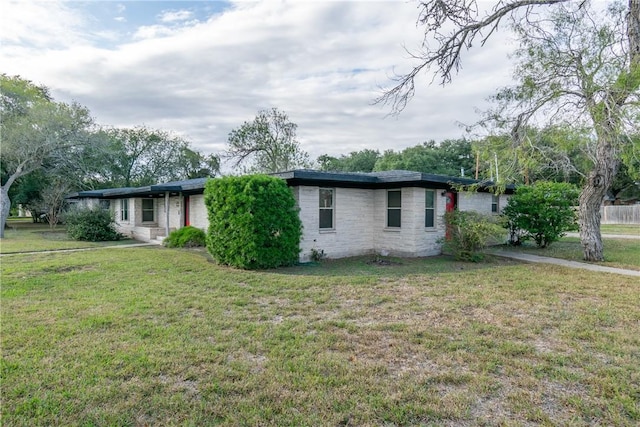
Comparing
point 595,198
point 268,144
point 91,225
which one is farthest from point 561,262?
point 268,144

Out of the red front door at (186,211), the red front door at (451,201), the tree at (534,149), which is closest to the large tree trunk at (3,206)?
the red front door at (186,211)

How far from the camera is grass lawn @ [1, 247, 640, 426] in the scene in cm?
281

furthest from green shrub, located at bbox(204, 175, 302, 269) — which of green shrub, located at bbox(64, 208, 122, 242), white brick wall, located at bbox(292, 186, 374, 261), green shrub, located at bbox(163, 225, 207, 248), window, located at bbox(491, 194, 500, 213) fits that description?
green shrub, located at bbox(64, 208, 122, 242)

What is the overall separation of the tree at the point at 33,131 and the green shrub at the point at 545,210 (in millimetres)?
19687

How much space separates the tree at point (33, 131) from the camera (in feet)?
54.6

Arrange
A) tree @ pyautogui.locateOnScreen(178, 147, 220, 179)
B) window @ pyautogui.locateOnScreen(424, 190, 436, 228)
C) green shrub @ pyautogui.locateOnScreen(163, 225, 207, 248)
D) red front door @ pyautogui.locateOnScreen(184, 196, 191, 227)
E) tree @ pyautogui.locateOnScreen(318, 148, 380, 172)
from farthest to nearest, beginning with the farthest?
tree @ pyautogui.locateOnScreen(318, 148, 380, 172) < tree @ pyautogui.locateOnScreen(178, 147, 220, 179) < red front door @ pyautogui.locateOnScreen(184, 196, 191, 227) < green shrub @ pyautogui.locateOnScreen(163, 225, 207, 248) < window @ pyautogui.locateOnScreen(424, 190, 436, 228)

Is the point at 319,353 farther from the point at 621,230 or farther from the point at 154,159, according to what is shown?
the point at 154,159

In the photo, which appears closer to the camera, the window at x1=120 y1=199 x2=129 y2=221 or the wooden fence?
the window at x1=120 y1=199 x2=129 y2=221

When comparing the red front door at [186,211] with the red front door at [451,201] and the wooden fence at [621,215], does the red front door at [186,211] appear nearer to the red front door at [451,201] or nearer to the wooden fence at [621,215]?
the red front door at [451,201]

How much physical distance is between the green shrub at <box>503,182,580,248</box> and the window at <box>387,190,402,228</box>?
4.75 meters

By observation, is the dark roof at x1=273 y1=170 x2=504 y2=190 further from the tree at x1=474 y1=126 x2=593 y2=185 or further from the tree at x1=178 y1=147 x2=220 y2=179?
the tree at x1=178 y1=147 x2=220 y2=179

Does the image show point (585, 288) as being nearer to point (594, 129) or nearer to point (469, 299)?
point (469, 299)

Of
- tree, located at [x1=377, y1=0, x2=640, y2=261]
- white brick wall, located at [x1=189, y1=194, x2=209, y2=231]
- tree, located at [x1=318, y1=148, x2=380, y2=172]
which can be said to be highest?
tree, located at [x1=318, y1=148, x2=380, y2=172]

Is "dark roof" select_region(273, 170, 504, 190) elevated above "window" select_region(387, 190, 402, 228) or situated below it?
above
